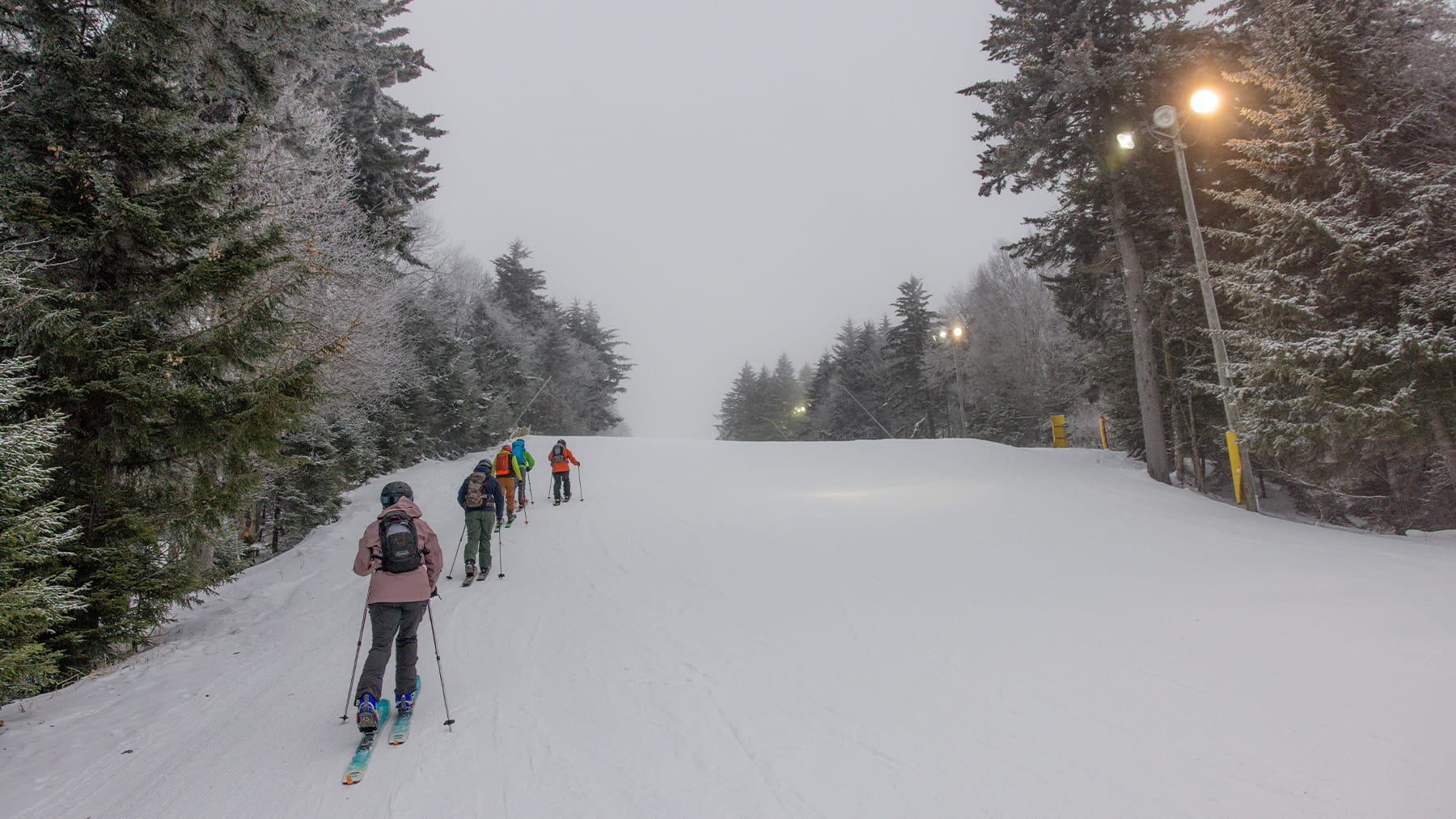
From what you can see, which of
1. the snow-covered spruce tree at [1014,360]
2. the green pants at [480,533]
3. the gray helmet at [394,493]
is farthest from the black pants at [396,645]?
the snow-covered spruce tree at [1014,360]

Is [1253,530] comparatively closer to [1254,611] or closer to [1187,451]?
[1254,611]

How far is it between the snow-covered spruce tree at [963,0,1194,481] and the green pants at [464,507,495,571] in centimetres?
1552

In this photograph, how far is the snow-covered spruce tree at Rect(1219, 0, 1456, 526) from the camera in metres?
9.12

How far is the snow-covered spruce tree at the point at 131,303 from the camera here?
581 cm

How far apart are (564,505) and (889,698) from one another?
11.6 meters

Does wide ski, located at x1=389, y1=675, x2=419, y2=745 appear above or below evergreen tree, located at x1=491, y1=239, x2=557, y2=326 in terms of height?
below

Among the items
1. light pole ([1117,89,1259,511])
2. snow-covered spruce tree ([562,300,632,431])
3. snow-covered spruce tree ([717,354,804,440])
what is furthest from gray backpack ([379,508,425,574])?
snow-covered spruce tree ([717,354,804,440])

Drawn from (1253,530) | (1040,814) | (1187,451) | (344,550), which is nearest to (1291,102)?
(1253,530)

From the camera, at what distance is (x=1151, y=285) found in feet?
51.1

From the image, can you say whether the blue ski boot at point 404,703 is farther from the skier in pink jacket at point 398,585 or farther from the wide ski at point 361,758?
the wide ski at point 361,758

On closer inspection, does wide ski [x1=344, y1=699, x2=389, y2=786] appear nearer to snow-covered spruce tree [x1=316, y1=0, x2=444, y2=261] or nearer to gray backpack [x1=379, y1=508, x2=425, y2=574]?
gray backpack [x1=379, y1=508, x2=425, y2=574]

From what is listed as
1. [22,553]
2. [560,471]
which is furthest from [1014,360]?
[22,553]

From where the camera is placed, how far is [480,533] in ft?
30.9

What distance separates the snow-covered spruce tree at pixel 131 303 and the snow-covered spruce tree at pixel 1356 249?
14582 millimetres
